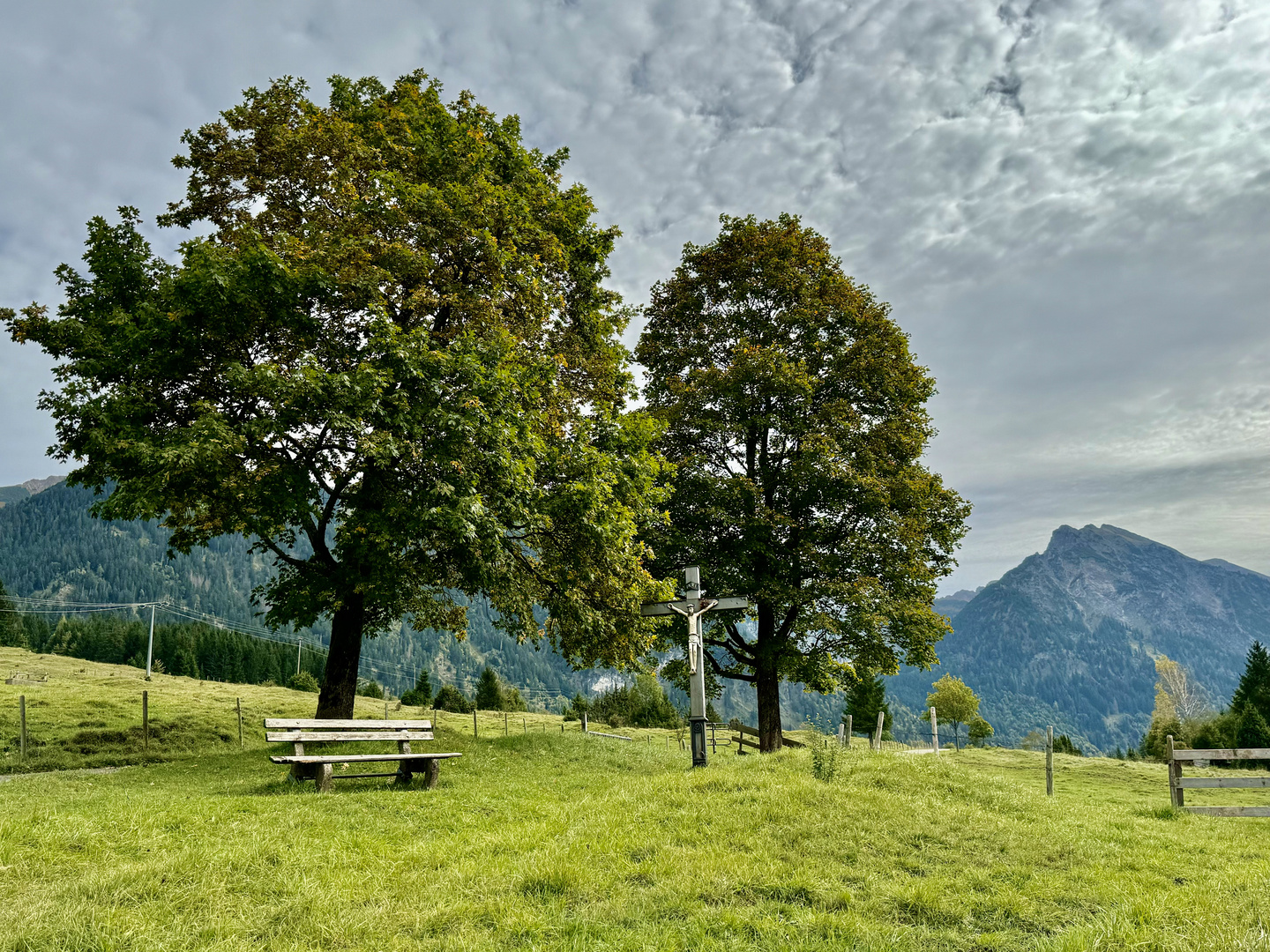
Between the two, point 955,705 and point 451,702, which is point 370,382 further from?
point 955,705

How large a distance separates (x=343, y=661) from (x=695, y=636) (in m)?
8.71

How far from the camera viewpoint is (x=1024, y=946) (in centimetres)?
519

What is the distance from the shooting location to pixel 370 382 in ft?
42.5

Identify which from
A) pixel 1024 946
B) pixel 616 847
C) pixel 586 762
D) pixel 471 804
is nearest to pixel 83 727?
pixel 586 762

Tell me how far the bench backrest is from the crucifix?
5.49 m

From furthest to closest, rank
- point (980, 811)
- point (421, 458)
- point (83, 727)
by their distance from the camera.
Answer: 1. point (83, 727)
2. point (421, 458)
3. point (980, 811)

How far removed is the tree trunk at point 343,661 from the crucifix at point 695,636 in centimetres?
711

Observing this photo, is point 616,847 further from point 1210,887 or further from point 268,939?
point 1210,887

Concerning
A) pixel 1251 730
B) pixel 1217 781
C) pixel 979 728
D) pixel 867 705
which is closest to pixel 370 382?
pixel 1217 781

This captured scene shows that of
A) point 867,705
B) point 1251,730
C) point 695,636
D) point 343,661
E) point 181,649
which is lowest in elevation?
point 867,705

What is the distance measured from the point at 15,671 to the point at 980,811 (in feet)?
187

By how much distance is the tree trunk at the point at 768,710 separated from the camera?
20469mm

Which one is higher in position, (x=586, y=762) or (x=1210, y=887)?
(x=1210, y=887)

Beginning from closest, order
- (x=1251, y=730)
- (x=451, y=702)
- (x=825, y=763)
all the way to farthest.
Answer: (x=825, y=763), (x=1251, y=730), (x=451, y=702)
